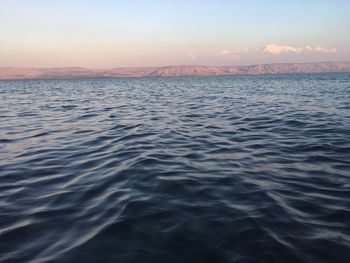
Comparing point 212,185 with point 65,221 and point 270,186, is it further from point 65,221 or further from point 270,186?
point 65,221

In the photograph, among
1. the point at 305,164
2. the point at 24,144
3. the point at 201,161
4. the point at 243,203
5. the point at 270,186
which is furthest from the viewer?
the point at 24,144

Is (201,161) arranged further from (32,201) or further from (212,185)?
(32,201)

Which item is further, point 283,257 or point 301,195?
point 301,195

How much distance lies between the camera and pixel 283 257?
4.16 m

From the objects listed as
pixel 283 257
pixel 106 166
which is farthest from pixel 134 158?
pixel 283 257

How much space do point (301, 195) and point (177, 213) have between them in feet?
8.79

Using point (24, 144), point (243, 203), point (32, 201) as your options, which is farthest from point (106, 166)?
point (24, 144)

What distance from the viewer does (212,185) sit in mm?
7031

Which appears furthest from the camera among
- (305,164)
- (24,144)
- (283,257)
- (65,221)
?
(24,144)

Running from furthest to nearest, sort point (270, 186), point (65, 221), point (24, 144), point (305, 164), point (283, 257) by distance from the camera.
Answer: point (24, 144) < point (305, 164) < point (270, 186) < point (65, 221) < point (283, 257)

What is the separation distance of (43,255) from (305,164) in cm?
680

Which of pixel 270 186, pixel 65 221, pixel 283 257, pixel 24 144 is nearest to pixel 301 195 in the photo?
pixel 270 186

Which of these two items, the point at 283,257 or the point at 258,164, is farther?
the point at 258,164

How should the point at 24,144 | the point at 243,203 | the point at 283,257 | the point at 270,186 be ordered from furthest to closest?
the point at 24,144 < the point at 270,186 < the point at 243,203 < the point at 283,257
